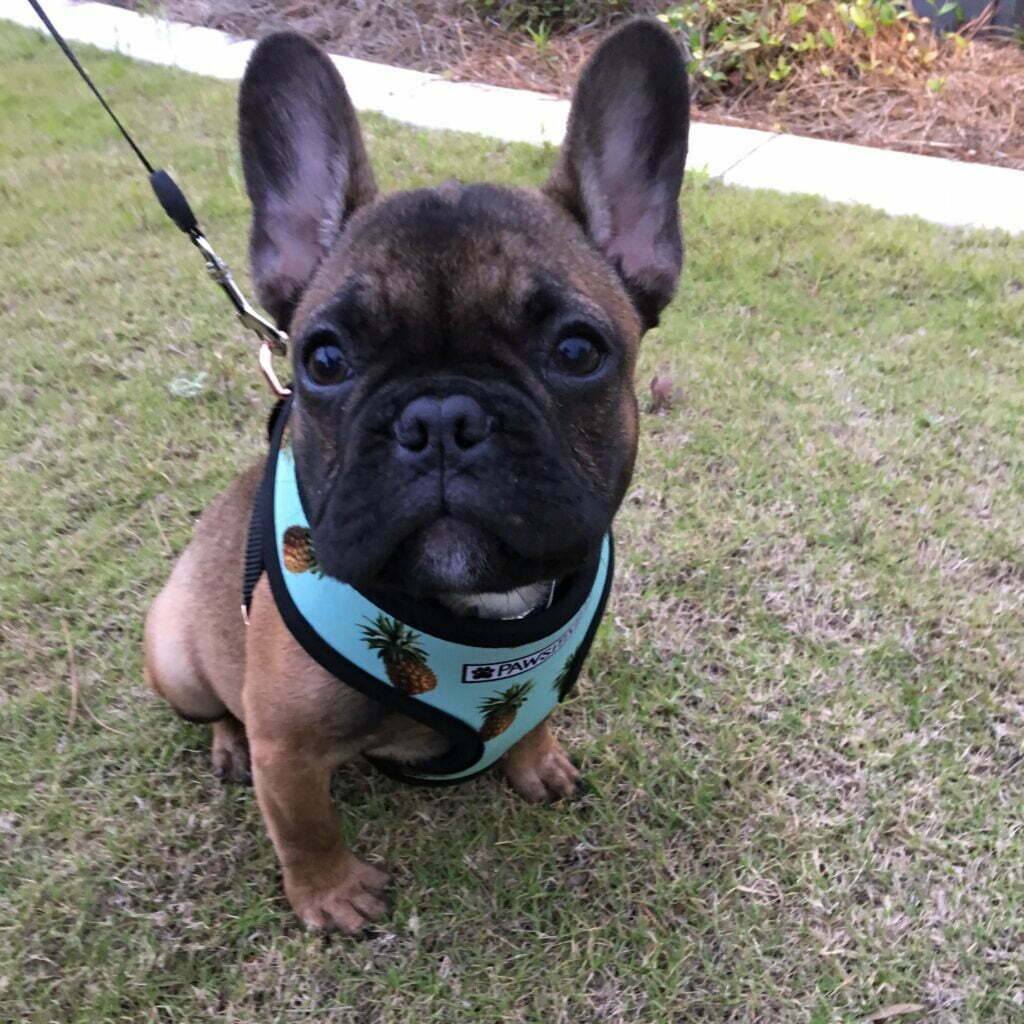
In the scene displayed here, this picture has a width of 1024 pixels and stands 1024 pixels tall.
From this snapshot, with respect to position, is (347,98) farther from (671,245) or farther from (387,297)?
(671,245)

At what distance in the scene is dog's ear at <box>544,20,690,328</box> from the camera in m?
2.07

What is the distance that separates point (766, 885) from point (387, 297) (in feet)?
6.47

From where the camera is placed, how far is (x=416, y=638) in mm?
2004

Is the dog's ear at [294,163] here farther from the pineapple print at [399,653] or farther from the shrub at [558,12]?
the shrub at [558,12]

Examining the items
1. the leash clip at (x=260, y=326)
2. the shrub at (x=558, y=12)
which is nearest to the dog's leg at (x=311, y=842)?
the leash clip at (x=260, y=326)

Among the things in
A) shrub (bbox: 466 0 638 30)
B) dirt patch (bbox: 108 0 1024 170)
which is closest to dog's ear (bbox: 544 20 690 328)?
dirt patch (bbox: 108 0 1024 170)

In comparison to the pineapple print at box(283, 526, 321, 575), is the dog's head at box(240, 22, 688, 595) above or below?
above

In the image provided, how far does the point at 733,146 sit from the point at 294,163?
5.29m

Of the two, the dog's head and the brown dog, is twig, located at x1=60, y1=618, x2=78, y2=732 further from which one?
the dog's head

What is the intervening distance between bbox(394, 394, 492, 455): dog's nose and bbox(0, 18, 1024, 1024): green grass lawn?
1.55 meters

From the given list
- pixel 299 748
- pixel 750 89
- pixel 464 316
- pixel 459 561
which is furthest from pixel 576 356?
pixel 750 89

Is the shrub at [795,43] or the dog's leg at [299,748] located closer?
the dog's leg at [299,748]

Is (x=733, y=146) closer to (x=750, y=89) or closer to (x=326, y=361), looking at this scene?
(x=750, y=89)

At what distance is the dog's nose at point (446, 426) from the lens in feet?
5.43
